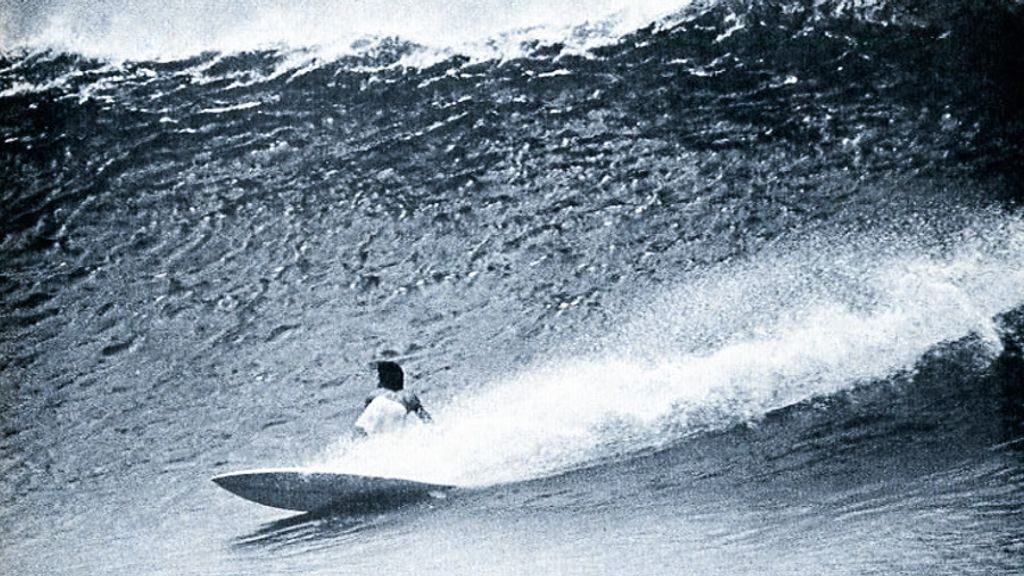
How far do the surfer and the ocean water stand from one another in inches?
2.7

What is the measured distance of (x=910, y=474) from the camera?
13.1 ft

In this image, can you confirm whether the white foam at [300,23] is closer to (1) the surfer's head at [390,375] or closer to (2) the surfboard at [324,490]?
(1) the surfer's head at [390,375]

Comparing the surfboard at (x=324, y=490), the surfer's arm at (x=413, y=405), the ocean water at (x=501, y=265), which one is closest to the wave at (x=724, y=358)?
the ocean water at (x=501, y=265)

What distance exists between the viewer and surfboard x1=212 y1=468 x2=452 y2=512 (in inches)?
120

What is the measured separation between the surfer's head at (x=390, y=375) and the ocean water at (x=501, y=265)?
2.1 inches

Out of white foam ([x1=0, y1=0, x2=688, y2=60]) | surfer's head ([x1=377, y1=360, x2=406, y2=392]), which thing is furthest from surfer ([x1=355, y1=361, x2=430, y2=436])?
Result: white foam ([x1=0, y1=0, x2=688, y2=60])

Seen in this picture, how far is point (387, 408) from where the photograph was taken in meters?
3.12

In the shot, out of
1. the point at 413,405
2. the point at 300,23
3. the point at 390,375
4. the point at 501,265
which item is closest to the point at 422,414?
the point at 413,405

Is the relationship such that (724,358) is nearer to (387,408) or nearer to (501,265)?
(501,265)

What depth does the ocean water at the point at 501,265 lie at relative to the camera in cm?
250

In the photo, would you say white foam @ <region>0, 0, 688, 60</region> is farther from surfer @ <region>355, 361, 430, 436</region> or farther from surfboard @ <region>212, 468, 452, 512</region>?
surfboard @ <region>212, 468, 452, 512</region>

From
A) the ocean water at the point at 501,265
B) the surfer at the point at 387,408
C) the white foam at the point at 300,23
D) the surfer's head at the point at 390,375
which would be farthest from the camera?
the surfer's head at the point at 390,375

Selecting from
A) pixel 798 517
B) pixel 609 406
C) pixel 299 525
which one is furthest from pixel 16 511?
pixel 798 517

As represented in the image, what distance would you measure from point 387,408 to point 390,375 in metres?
0.33
